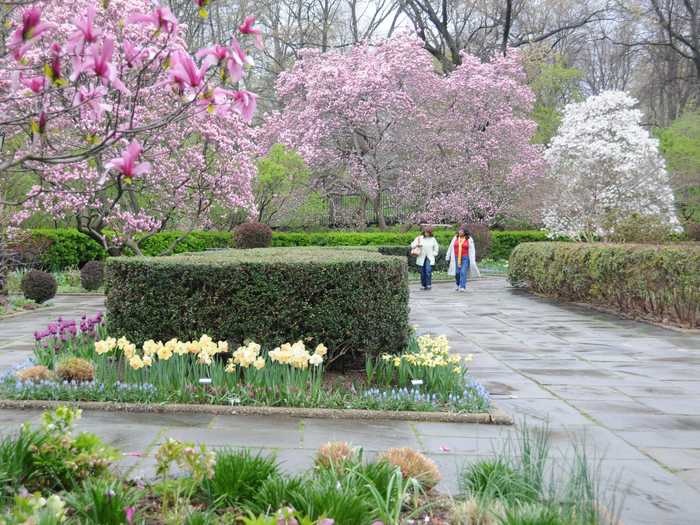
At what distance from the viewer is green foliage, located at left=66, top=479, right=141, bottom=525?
2.43 meters

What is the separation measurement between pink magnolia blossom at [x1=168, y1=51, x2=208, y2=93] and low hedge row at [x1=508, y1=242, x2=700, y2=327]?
918 cm

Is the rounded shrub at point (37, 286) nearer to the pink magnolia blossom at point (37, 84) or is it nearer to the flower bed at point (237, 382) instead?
the flower bed at point (237, 382)

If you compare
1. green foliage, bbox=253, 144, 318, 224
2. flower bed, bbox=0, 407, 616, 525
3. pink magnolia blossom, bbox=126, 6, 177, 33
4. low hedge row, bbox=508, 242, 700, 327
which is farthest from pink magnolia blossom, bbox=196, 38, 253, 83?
green foliage, bbox=253, 144, 318, 224

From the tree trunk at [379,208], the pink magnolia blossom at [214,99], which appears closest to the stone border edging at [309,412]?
the pink magnolia blossom at [214,99]

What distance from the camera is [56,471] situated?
9.56 ft

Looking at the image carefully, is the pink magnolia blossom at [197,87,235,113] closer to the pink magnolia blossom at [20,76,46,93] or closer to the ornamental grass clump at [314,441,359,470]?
the pink magnolia blossom at [20,76,46,93]

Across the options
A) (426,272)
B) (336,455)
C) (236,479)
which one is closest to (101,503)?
(236,479)

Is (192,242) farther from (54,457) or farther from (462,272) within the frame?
(54,457)

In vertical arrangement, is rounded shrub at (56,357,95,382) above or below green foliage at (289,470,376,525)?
below

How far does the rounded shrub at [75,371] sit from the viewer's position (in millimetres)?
5148

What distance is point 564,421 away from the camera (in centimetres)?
472

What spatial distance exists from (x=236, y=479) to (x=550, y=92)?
3363 cm

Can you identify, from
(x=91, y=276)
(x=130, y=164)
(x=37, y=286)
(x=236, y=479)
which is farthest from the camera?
(x=91, y=276)

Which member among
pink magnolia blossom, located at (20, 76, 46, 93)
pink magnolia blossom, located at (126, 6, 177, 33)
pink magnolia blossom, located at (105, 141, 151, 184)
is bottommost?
pink magnolia blossom, located at (105, 141, 151, 184)
